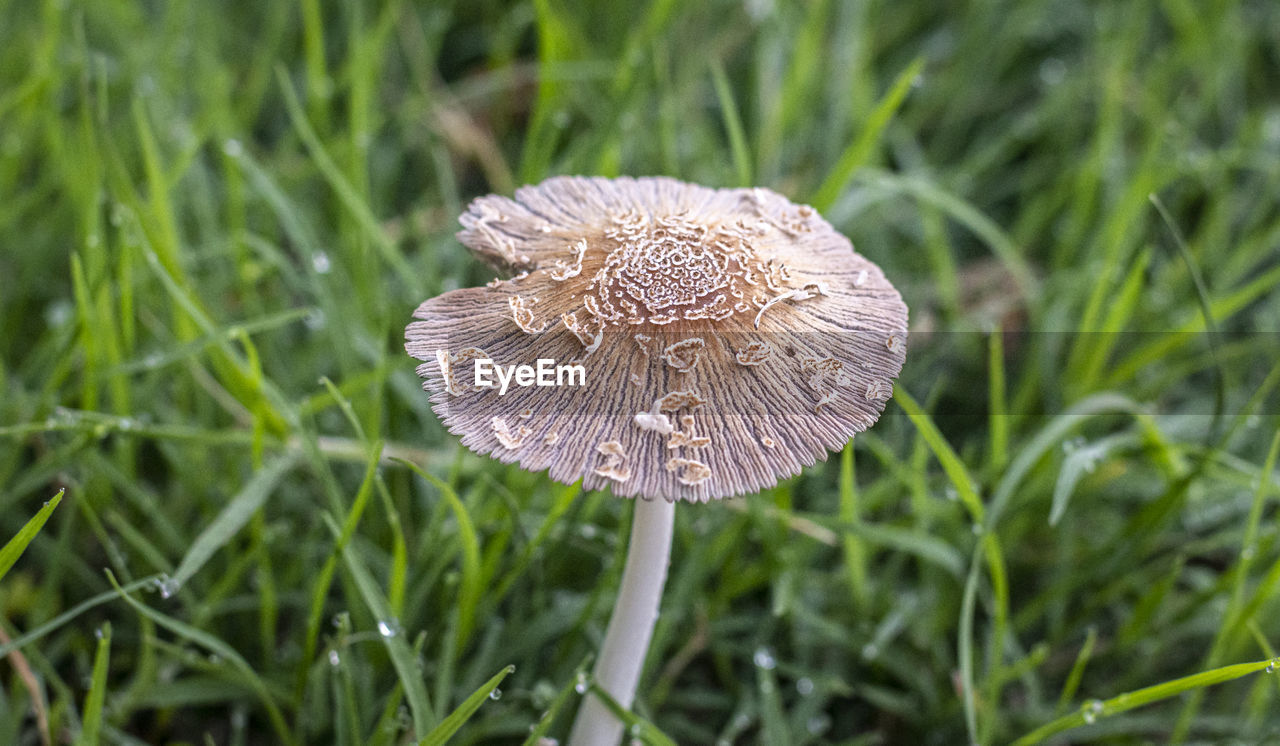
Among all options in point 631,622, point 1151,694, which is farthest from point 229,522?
point 1151,694

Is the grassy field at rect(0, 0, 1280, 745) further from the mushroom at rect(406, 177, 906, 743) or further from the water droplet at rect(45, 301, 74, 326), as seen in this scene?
the mushroom at rect(406, 177, 906, 743)

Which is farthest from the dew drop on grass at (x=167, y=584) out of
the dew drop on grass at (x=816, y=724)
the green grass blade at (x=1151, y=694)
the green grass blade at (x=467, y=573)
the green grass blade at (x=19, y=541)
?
the green grass blade at (x=1151, y=694)

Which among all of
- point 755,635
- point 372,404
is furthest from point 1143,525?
point 372,404

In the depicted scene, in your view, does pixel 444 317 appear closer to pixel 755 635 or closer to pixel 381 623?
pixel 381 623

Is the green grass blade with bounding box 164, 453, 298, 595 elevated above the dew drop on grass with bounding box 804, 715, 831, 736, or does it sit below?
above

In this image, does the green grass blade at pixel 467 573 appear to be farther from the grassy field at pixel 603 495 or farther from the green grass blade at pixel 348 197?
the green grass blade at pixel 348 197

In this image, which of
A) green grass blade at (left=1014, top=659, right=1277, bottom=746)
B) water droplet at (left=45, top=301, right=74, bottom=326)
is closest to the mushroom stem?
green grass blade at (left=1014, top=659, right=1277, bottom=746)
